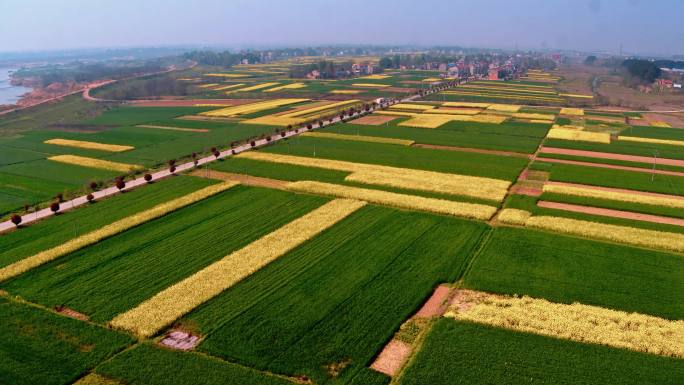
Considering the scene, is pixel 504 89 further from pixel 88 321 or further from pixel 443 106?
pixel 88 321

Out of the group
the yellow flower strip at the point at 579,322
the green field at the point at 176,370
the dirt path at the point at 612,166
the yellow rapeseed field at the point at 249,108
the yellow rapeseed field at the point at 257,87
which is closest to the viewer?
the green field at the point at 176,370

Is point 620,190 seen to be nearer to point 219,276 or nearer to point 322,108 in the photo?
point 219,276

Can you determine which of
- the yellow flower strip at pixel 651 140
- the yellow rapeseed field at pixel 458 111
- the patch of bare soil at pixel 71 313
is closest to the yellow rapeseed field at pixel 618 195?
the yellow flower strip at pixel 651 140

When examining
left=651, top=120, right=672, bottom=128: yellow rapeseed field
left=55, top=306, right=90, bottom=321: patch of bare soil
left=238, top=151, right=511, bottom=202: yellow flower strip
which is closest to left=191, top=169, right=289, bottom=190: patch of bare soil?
left=238, top=151, right=511, bottom=202: yellow flower strip

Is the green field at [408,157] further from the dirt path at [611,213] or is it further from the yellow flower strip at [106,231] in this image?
the yellow flower strip at [106,231]

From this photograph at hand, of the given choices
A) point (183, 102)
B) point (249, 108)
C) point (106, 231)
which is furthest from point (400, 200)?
point (183, 102)
